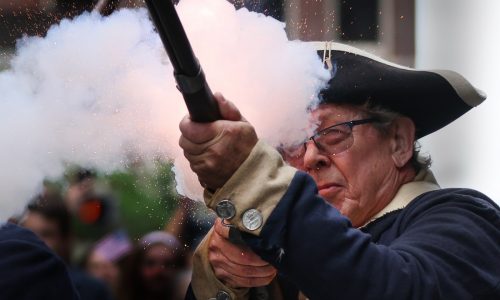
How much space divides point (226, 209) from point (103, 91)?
410 mm

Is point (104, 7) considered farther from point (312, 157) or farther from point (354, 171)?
point (354, 171)

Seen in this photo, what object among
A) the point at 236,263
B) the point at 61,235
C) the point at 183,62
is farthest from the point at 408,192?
the point at 61,235

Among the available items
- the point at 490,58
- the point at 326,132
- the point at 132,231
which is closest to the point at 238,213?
the point at 326,132

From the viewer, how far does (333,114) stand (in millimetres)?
2477

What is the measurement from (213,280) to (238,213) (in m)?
0.56

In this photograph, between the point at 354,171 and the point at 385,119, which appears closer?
the point at 354,171

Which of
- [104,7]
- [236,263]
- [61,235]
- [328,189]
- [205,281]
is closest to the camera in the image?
[104,7]

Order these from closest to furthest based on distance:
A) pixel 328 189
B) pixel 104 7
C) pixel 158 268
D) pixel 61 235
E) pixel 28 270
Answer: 1. pixel 28 270
2. pixel 104 7
3. pixel 328 189
4. pixel 61 235
5. pixel 158 268

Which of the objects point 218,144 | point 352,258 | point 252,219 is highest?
point 218,144

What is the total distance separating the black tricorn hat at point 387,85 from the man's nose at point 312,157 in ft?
0.50

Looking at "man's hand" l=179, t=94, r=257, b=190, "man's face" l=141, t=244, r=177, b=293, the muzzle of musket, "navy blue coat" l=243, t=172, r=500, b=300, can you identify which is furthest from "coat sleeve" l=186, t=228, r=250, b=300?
"man's face" l=141, t=244, r=177, b=293

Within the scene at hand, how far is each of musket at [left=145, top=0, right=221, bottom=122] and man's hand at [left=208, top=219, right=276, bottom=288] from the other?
1.55 ft

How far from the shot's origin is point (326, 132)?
8.01ft

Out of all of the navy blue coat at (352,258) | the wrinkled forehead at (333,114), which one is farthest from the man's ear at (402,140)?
the navy blue coat at (352,258)
